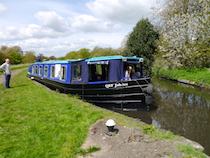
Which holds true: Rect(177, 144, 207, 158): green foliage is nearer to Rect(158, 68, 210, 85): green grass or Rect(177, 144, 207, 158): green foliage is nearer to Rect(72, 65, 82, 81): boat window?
Rect(72, 65, 82, 81): boat window

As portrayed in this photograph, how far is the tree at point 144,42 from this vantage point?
20500mm

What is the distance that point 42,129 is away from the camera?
4547mm

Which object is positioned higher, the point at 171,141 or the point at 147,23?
the point at 147,23

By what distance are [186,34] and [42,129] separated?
57.9 ft

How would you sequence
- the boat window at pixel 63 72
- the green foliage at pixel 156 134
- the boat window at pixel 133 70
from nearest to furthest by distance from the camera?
the green foliage at pixel 156 134, the boat window at pixel 133 70, the boat window at pixel 63 72

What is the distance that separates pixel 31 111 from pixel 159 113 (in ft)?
18.8

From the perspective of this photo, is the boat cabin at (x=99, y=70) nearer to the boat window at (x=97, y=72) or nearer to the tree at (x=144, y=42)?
the boat window at (x=97, y=72)

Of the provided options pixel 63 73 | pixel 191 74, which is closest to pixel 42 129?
pixel 63 73

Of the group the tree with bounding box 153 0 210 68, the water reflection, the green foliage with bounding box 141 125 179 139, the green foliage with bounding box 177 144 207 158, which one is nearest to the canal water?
the water reflection

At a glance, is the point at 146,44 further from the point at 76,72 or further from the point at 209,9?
the point at 76,72

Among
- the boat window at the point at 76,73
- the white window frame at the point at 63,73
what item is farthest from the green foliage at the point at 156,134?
the white window frame at the point at 63,73

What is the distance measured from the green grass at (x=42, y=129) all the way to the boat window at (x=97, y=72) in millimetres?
2732

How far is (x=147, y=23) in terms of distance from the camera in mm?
20953

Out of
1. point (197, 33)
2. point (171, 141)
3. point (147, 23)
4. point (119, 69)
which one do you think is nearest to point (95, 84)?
point (119, 69)
